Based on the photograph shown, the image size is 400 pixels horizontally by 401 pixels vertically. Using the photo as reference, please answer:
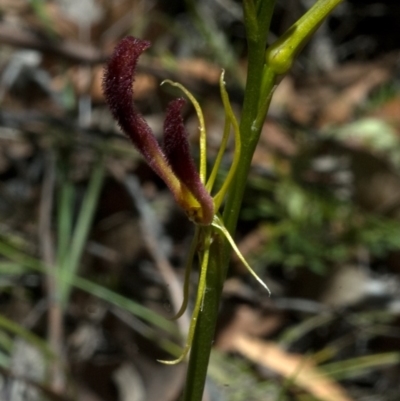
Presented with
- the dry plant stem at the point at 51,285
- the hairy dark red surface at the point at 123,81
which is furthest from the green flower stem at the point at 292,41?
the dry plant stem at the point at 51,285

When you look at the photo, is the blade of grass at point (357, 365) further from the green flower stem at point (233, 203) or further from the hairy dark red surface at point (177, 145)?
the hairy dark red surface at point (177, 145)

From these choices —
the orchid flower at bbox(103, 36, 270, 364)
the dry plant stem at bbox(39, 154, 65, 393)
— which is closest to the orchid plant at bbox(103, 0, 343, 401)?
the orchid flower at bbox(103, 36, 270, 364)

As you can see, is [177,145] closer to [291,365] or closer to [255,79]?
[255,79]

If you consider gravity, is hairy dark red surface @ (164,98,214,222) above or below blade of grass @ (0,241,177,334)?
above

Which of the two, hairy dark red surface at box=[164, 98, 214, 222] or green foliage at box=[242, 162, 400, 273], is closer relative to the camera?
hairy dark red surface at box=[164, 98, 214, 222]

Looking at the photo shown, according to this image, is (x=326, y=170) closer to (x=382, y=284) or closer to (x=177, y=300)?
(x=382, y=284)

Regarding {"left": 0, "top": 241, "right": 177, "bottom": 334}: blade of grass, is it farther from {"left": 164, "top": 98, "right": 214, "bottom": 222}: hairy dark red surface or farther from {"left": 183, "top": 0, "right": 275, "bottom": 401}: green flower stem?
{"left": 164, "top": 98, "right": 214, "bottom": 222}: hairy dark red surface
